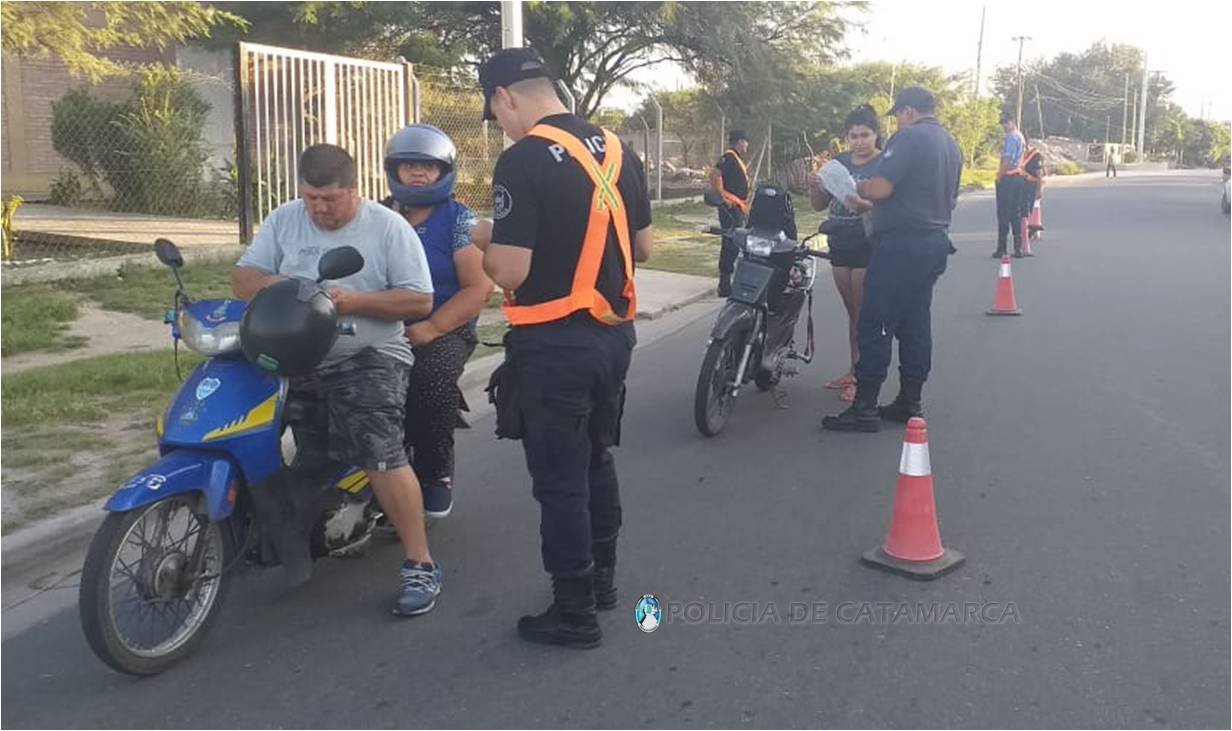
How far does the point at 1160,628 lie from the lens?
377 cm

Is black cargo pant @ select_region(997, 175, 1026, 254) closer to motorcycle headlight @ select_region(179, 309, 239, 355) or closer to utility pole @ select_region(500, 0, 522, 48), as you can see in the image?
utility pole @ select_region(500, 0, 522, 48)

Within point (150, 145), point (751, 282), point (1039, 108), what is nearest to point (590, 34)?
point (150, 145)

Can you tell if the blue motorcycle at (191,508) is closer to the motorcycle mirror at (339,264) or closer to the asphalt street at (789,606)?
the motorcycle mirror at (339,264)

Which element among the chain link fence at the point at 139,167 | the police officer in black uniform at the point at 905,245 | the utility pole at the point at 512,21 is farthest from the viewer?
the chain link fence at the point at 139,167

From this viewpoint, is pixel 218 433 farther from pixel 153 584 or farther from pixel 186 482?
pixel 153 584

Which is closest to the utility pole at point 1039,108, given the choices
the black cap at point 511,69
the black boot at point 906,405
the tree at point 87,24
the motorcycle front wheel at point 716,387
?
the tree at point 87,24

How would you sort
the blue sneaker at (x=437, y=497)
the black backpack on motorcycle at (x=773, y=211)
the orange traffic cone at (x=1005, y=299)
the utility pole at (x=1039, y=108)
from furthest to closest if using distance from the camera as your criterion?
the utility pole at (x=1039, y=108) → the orange traffic cone at (x=1005, y=299) → the black backpack on motorcycle at (x=773, y=211) → the blue sneaker at (x=437, y=497)

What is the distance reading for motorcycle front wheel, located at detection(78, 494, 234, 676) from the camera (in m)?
3.27

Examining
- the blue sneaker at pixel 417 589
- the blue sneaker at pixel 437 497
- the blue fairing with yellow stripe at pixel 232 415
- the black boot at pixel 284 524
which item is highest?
the blue fairing with yellow stripe at pixel 232 415

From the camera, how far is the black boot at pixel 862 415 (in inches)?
254

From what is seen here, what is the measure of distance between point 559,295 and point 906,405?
369cm

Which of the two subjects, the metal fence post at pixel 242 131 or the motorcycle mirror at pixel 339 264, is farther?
the metal fence post at pixel 242 131

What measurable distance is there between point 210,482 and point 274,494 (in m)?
0.29

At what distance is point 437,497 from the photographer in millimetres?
4832
